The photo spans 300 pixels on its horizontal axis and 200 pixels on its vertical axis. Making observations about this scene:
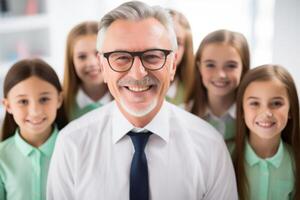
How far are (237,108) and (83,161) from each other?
61 centimetres

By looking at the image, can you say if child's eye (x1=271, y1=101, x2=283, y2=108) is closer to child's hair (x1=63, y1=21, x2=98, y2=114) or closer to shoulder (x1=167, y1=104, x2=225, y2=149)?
shoulder (x1=167, y1=104, x2=225, y2=149)

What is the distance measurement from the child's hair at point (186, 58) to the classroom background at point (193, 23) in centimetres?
2

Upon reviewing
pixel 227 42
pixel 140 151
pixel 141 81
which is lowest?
pixel 140 151

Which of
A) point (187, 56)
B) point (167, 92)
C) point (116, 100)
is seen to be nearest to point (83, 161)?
point (116, 100)

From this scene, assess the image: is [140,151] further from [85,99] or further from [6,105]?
[6,105]

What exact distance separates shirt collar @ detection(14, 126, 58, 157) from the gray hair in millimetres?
410

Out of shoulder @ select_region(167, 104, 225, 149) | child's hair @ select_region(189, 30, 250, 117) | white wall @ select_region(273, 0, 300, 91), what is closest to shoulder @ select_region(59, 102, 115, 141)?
shoulder @ select_region(167, 104, 225, 149)

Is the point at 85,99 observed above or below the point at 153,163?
above

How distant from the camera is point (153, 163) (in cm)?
152

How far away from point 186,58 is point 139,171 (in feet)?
1.51

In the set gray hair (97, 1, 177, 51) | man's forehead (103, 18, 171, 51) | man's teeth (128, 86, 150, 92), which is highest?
gray hair (97, 1, 177, 51)

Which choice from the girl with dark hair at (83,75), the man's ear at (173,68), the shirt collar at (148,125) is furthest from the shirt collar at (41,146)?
the man's ear at (173,68)

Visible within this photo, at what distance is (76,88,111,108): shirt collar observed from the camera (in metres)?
1.60

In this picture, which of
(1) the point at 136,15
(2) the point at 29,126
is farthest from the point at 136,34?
(2) the point at 29,126
